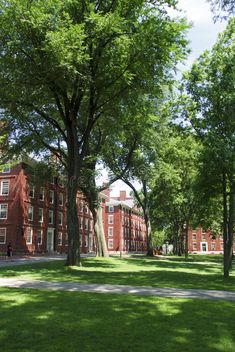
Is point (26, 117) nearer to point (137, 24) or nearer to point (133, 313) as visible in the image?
point (137, 24)

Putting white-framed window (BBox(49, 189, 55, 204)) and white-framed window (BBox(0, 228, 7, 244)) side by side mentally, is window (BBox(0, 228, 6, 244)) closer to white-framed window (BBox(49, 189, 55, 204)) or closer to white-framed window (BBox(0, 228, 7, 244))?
white-framed window (BBox(0, 228, 7, 244))

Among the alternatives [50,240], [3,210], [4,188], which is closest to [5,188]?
[4,188]

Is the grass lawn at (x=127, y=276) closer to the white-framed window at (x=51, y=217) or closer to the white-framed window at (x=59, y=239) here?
the white-framed window at (x=51, y=217)

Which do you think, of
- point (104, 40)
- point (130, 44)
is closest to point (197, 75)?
point (130, 44)

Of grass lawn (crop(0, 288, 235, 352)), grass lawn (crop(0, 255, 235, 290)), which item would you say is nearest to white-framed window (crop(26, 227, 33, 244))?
grass lawn (crop(0, 255, 235, 290))

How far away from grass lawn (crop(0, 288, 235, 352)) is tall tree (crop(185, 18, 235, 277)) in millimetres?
9801

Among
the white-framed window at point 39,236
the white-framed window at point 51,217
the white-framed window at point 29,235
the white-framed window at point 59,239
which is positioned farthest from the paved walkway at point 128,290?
the white-framed window at point 59,239

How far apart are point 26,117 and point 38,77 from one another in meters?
6.33

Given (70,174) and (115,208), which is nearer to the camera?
(70,174)

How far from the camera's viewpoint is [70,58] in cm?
1805

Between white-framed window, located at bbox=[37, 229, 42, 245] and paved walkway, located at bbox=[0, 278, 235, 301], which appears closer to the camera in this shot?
paved walkway, located at bbox=[0, 278, 235, 301]

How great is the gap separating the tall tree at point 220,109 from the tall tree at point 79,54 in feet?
6.35

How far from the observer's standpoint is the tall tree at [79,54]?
60.0 ft

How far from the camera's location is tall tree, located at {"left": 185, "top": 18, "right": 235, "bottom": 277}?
18938mm
